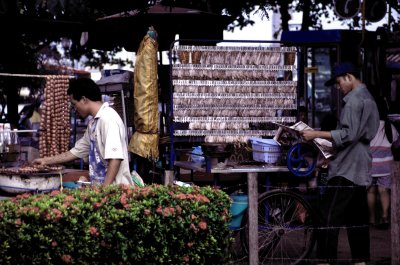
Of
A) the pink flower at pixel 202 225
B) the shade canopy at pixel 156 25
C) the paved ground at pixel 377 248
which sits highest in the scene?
the shade canopy at pixel 156 25

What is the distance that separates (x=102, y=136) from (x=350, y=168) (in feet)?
8.81

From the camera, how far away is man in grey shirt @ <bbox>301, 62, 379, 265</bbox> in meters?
7.83

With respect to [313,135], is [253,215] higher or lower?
lower

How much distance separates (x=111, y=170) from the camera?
6586 mm

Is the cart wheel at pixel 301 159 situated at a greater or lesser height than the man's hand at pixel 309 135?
lesser

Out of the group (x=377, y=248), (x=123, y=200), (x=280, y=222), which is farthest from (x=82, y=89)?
(x=377, y=248)

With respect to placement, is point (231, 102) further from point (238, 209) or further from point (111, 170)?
point (111, 170)

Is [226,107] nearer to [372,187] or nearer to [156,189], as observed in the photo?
[372,187]

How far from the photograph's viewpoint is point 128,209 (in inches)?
233

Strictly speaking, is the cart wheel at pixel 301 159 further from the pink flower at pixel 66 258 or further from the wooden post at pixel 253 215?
the pink flower at pixel 66 258

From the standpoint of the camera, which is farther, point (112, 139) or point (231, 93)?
point (231, 93)

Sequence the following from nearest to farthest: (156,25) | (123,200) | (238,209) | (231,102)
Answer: (123,200), (238,209), (231,102), (156,25)

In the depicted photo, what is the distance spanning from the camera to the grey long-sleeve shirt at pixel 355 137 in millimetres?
7797

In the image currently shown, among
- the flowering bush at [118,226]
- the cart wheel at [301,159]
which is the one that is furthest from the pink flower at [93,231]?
the cart wheel at [301,159]
